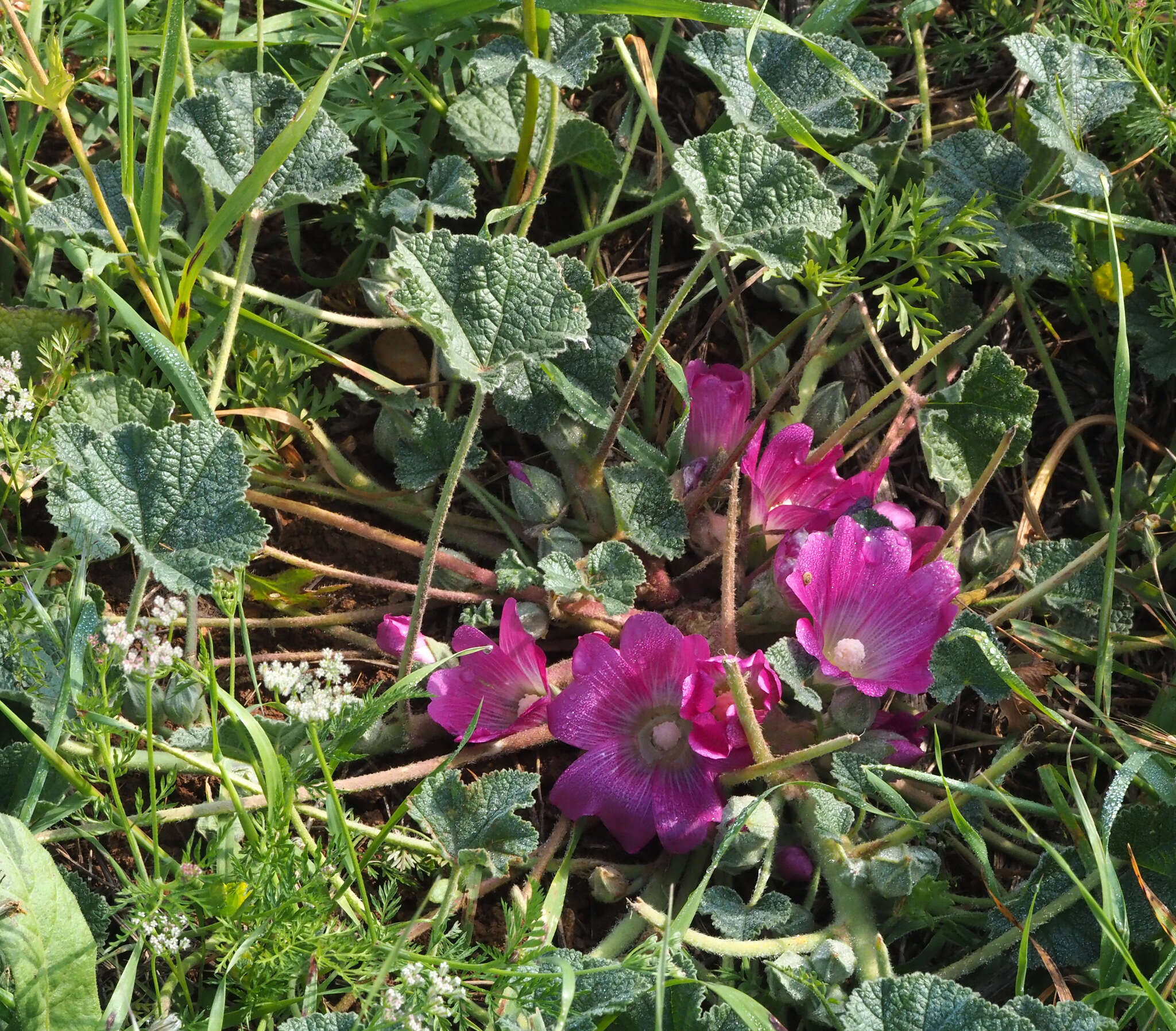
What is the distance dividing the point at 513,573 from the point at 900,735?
24.0 inches

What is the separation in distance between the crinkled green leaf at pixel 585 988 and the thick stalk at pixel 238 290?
0.94m

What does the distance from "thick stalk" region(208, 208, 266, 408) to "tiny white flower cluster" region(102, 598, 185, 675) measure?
16.1 inches

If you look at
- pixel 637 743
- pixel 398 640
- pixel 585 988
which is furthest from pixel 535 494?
pixel 585 988

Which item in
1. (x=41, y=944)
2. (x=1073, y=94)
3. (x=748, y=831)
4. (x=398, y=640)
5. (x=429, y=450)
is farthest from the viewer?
(x=1073, y=94)

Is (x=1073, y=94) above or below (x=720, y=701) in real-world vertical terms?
above

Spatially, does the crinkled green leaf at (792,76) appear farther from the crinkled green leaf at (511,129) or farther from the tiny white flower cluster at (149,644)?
the tiny white flower cluster at (149,644)

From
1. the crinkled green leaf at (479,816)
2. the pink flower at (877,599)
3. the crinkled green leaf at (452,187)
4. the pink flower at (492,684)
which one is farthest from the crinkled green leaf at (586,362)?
the crinkled green leaf at (479,816)

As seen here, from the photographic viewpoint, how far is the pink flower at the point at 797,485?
5.84 ft

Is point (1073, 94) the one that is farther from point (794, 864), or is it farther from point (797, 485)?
point (794, 864)

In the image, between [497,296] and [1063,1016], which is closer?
[1063,1016]

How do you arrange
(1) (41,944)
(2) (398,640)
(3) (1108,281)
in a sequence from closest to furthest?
(1) (41,944) < (2) (398,640) < (3) (1108,281)

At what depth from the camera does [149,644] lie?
4.60 ft

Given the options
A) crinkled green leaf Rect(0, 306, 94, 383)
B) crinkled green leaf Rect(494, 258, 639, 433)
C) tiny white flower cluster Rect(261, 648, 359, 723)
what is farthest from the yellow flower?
crinkled green leaf Rect(0, 306, 94, 383)

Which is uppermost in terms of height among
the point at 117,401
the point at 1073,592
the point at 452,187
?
the point at 452,187
